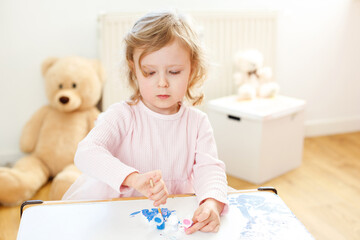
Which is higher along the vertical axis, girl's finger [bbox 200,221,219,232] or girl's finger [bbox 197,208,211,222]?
girl's finger [bbox 197,208,211,222]

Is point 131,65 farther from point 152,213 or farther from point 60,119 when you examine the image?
point 60,119

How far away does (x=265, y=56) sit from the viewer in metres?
2.32

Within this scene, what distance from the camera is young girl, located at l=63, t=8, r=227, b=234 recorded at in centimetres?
88

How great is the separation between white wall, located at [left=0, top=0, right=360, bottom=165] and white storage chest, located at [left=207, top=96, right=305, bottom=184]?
0.49 meters

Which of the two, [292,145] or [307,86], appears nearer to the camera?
[292,145]

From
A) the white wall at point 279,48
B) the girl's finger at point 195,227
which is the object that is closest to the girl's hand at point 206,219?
the girl's finger at point 195,227

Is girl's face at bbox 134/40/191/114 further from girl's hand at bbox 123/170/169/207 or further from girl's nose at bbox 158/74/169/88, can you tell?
girl's hand at bbox 123/170/169/207

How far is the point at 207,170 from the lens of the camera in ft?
3.24

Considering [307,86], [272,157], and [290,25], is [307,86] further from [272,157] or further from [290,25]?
[272,157]

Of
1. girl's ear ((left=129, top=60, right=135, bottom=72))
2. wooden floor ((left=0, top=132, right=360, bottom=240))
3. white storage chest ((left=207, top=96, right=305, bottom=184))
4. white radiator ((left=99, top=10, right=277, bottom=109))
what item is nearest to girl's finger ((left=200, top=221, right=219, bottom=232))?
girl's ear ((left=129, top=60, right=135, bottom=72))

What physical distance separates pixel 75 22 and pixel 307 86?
1425mm

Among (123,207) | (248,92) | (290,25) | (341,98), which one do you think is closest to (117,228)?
(123,207)

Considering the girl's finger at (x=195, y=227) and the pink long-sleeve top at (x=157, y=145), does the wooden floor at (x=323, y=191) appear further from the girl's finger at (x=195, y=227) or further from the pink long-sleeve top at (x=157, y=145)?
the girl's finger at (x=195, y=227)

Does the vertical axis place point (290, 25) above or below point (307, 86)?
above
